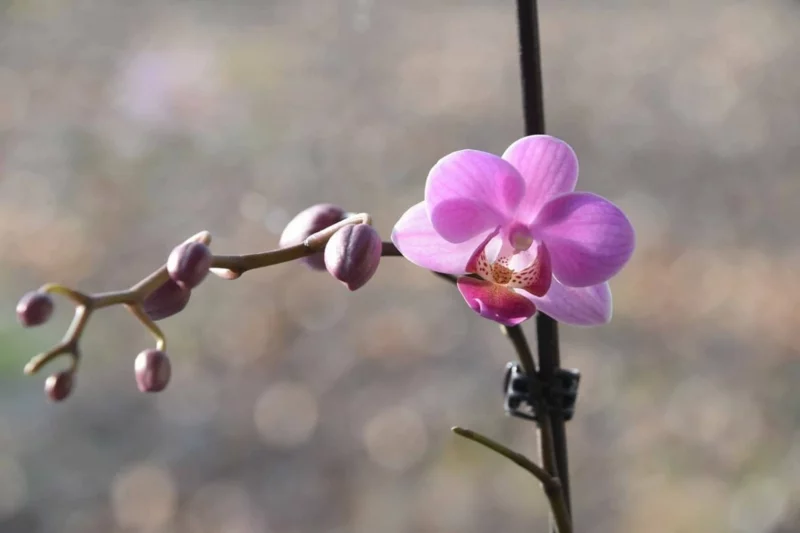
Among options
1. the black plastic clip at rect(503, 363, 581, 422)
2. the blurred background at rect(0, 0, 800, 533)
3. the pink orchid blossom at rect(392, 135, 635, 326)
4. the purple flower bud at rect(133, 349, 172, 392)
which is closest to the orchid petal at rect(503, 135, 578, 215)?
the pink orchid blossom at rect(392, 135, 635, 326)

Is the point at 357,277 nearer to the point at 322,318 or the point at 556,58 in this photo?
the point at 322,318

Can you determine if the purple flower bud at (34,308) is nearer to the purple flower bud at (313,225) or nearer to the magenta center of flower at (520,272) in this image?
the purple flower bud at (313,225)

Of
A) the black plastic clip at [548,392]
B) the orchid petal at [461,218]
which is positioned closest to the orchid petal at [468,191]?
the orchid petal at [461,218]

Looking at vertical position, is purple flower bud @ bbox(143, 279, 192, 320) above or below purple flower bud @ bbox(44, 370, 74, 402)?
above

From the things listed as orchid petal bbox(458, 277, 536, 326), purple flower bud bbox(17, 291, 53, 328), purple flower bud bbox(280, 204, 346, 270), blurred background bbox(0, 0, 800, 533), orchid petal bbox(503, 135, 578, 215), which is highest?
orchid petal bbox(503, 135, 578, 215)

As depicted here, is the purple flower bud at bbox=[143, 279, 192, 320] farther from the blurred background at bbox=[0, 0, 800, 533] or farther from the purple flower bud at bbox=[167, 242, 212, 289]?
the blurred background at bbox=[0, 0, 800, 533]

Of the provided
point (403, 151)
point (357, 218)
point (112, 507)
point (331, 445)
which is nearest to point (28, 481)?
point (112, 507)
